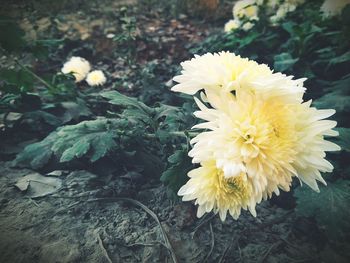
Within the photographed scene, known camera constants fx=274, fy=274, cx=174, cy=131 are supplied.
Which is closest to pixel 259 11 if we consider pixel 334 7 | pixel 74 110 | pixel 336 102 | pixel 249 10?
pixel 249 10

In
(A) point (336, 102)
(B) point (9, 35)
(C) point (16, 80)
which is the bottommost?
(C) point (16, 80)

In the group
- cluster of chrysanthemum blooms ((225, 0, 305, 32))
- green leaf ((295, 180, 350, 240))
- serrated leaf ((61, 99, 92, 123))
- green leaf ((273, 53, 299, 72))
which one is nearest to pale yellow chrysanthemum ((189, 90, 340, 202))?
green leaf ((295, 180, 350, 240))

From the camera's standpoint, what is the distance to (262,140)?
88 cm

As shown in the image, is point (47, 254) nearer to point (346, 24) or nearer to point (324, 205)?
point (324, 205)

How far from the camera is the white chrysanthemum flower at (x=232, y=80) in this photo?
91 centimetres

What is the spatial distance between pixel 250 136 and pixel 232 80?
0.22 m

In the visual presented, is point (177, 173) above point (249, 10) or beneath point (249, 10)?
beneath

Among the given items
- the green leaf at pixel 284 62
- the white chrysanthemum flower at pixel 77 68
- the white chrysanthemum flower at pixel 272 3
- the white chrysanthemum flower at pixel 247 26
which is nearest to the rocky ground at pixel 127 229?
the green leaf at pixel 284 62

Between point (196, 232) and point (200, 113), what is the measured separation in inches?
30.5

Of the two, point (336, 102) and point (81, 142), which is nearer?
point (81, 142)

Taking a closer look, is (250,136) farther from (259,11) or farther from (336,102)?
(259,11)

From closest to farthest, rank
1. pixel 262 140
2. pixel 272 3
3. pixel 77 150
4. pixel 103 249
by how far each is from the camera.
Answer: pixel 262 140, pixel 103 249, pixel 77 150, pixel 272 3

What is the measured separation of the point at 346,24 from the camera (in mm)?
1965

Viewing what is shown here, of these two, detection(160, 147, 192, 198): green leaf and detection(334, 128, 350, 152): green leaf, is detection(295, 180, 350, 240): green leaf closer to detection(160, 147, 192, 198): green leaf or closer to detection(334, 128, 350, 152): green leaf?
detection(334, 128, 350, 152): green leaf
